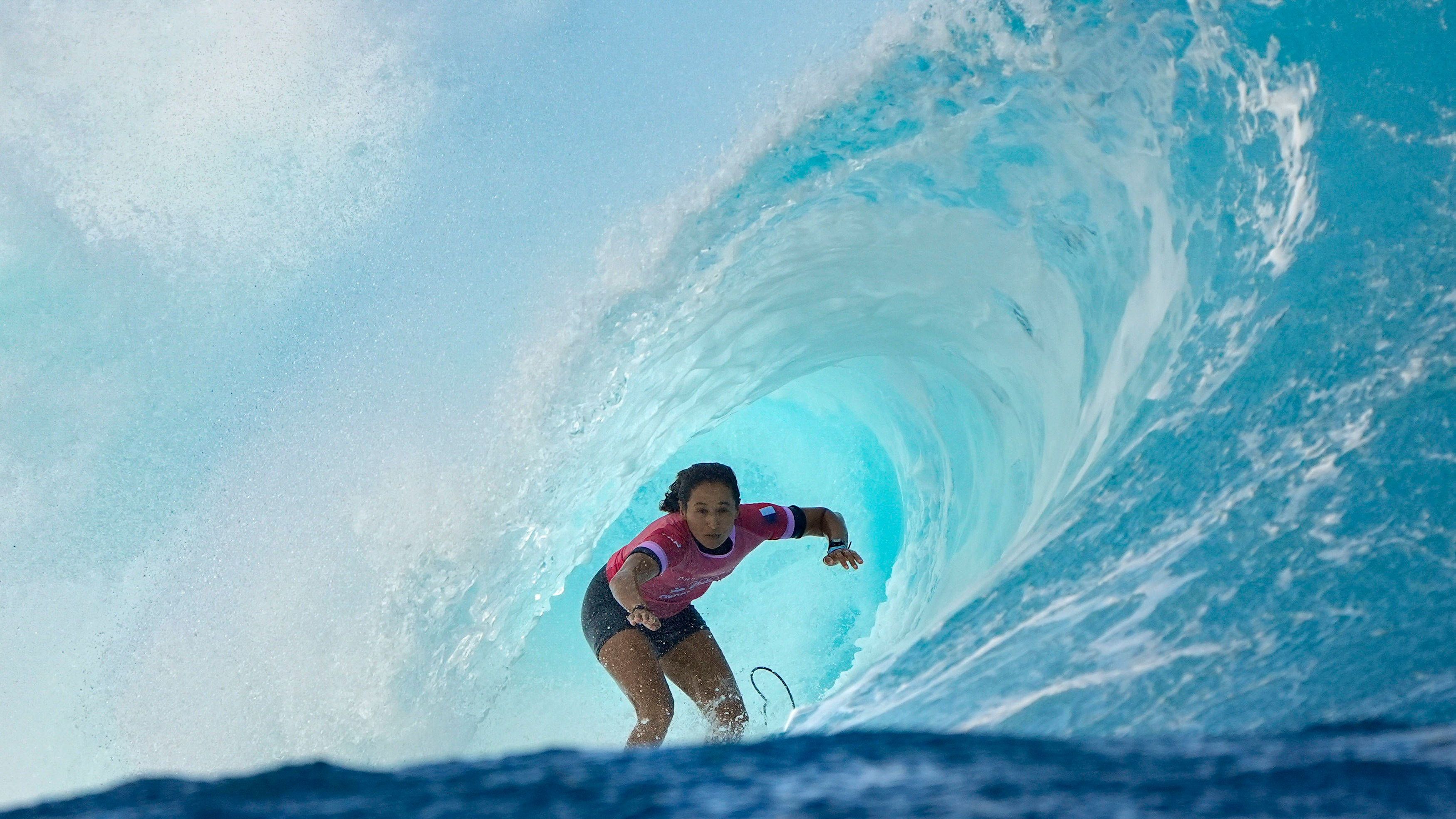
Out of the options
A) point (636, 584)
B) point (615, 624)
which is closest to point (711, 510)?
point (636, 584)

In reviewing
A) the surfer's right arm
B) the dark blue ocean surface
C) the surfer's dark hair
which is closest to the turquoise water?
the dark blue ocean surface

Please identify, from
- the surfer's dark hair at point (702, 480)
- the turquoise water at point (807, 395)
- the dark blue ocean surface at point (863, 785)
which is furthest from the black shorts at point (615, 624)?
the dark blue ocean surface at point (863, 785)

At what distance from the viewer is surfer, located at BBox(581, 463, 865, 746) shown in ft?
12.3

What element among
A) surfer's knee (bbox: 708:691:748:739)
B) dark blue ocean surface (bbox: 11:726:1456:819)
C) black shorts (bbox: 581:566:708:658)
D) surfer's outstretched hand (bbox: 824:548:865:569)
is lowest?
dark blue ocean surface (bbox: 11:726:1456:819)

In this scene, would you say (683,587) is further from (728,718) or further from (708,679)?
(728,718)

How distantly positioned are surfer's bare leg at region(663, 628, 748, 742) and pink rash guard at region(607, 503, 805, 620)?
0.51 ft

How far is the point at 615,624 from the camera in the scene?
4.03 meters

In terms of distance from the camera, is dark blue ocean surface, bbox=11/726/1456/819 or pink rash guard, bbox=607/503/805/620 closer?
dark blue ocean surface, bbox=11/726/1456/819

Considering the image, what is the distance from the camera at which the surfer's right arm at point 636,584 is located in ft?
10.8

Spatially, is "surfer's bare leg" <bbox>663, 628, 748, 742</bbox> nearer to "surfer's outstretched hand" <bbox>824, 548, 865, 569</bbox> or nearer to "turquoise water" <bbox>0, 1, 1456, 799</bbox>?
"surfer's outstretched hand" <bbox>824, 548, 865, 569</bbox>

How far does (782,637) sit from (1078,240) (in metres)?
3.75

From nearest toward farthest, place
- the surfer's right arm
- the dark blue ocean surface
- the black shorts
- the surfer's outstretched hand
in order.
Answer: the dark blue ocean surface → the surfer's right arm → the surfer's outstretched hand → the black shorts

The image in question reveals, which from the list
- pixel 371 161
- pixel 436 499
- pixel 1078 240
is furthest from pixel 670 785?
pixel 371 161

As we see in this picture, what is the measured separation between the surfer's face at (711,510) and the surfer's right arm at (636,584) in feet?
0.71
